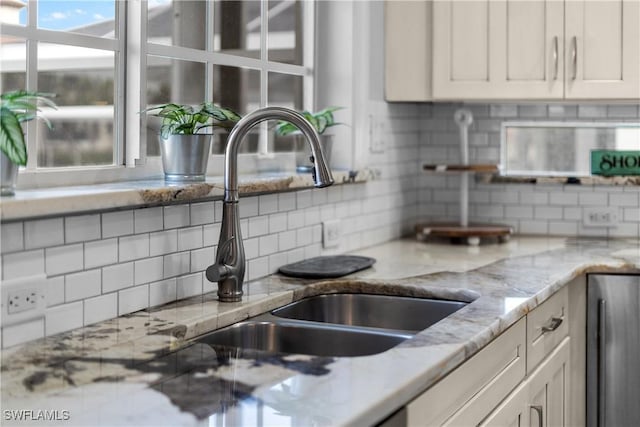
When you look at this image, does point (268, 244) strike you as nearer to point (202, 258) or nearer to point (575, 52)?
point (202, 258)

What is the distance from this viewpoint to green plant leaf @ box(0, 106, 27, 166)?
1647 millimetres

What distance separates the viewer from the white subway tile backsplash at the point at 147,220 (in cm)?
202

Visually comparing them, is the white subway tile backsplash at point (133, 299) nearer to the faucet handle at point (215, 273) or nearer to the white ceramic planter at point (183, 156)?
→ the faucet handle at point (215, 273)

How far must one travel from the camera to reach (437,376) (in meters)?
1.63

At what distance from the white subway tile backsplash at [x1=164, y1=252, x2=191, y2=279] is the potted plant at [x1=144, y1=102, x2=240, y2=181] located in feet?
0.66

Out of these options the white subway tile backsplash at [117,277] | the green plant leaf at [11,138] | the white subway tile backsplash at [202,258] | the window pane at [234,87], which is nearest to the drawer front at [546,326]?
the white subway tile backsplash at [202,258]

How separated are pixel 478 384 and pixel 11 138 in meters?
1.13

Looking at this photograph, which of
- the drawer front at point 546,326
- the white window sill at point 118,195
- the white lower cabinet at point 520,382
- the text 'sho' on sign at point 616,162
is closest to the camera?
the white window sill at point 118,195

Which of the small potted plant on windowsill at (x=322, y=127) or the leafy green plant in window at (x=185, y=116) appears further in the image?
the small potted plant on windowsill at (x=322, y=127)

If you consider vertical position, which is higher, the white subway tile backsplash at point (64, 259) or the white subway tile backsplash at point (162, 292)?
the white subway tile backsplash at point (64, 259)

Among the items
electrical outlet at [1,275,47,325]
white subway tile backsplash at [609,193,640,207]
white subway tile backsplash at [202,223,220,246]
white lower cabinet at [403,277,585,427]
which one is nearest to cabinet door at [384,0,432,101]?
white subway tile backsplash at [609,193,640,207]

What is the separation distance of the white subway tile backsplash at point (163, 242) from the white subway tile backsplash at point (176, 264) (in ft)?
0.06

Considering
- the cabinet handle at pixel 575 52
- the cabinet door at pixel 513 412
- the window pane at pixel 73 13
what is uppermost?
the cabinet handle at pixel 575 52

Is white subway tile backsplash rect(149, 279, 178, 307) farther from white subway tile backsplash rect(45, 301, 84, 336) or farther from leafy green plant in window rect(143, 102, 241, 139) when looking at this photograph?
leafy green plant in window rect(143, 102, 241, 139)
